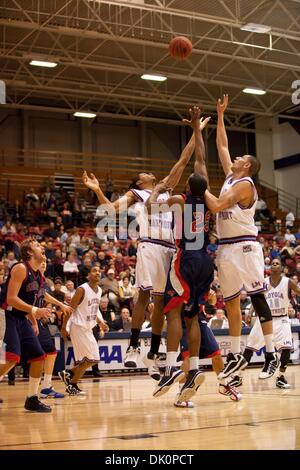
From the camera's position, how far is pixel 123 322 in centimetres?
1522

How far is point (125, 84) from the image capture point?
94.7 ft


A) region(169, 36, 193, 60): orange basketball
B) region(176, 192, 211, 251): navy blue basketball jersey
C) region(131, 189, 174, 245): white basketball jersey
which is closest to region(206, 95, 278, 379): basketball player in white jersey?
region(176, 192, 211, 251): navy blue basketball jersey

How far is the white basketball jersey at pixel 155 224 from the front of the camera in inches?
325

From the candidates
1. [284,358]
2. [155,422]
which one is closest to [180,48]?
[284,358]

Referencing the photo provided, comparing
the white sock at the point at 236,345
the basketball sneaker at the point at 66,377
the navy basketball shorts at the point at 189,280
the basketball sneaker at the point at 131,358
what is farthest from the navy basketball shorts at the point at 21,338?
the basketball sneaker at the point at 66,377

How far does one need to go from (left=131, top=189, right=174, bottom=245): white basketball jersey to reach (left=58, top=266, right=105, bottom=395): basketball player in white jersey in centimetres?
250

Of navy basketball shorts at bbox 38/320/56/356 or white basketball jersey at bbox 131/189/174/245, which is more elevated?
white basketball jersey at bbox 131/189/174/245

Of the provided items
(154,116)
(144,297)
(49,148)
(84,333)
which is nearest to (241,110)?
(154,116)

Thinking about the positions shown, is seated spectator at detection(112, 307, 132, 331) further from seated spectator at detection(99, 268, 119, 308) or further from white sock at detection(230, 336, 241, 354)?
white sock at detection(230, 336, 241, 354)

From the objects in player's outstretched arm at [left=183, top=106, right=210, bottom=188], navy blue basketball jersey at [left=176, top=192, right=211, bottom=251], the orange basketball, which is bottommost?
navy blue basketball jersey at [left=176, top=192, right=211, bottom=251]

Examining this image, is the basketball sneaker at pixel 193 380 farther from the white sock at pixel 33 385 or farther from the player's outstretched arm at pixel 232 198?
the player's outstretched arm at pixel 232 198

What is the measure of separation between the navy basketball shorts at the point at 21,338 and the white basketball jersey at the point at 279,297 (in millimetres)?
5048

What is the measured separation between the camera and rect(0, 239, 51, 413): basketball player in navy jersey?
7.45 m

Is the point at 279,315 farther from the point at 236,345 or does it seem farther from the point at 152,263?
the point at 152,263
